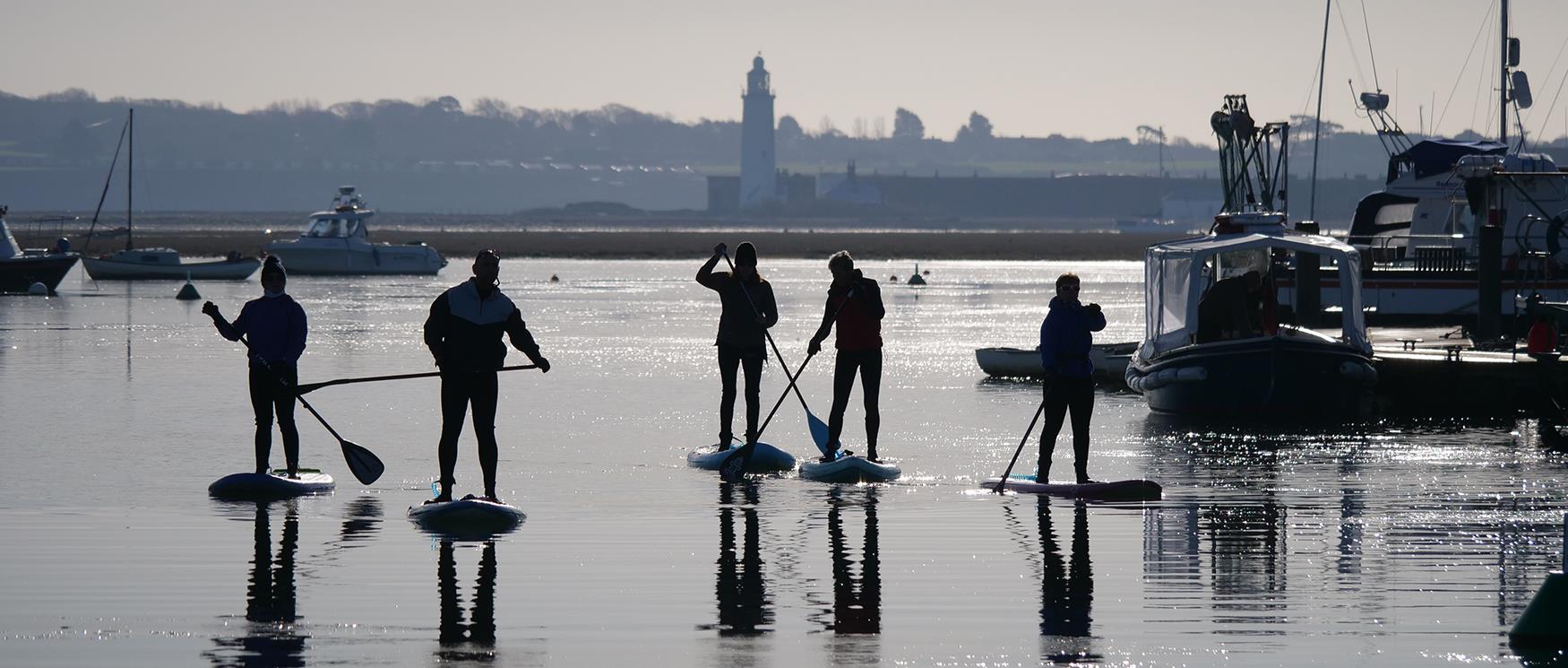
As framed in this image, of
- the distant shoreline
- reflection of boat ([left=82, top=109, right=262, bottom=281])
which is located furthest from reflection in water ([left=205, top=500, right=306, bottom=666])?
the distant shoreline

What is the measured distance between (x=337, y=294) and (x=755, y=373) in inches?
1683

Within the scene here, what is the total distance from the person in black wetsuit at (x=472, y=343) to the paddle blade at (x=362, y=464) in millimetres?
1982

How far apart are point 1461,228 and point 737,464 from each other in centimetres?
2697

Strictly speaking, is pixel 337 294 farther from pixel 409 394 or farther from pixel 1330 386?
pixel 1330 386

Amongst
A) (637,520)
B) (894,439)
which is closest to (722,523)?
(637,520)

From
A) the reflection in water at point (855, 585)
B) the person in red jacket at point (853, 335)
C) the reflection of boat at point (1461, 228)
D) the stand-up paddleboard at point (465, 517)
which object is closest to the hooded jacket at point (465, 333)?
the stand-up paddleboard at point (465, 517)

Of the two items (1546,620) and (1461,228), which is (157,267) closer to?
(1461,228)

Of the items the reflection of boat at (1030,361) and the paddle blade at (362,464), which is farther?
the reflection of boat at (1030,361)

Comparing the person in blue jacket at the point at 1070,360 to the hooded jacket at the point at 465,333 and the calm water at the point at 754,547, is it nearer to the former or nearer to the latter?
the calm water at the point at 754,547

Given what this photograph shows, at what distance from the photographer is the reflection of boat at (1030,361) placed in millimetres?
27875

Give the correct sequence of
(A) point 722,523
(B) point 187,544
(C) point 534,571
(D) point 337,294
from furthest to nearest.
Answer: (D) point 337,294
(A) point 722,523
(B) point 187,544
(C) point 534,571

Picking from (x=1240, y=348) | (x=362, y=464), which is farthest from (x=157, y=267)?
(x=362, y=464)

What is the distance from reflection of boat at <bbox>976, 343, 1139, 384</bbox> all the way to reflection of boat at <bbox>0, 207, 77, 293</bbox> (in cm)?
3308

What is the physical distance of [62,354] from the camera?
31.2 m
